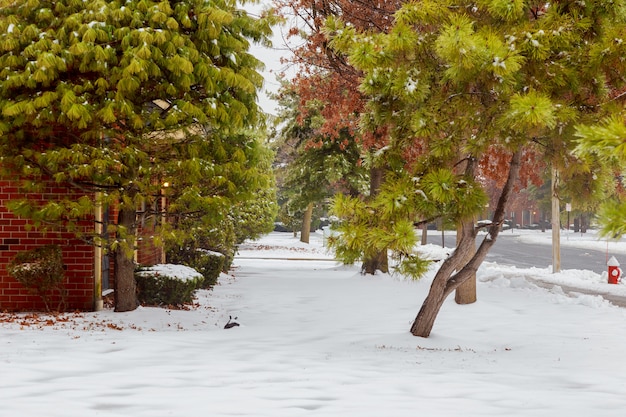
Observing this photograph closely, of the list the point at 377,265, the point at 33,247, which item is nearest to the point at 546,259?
the point at 377,265

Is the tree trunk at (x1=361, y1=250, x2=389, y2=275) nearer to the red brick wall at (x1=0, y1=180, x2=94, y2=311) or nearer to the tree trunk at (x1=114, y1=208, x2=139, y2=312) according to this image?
the tree trunk at (x1=114, y1=208, x2=139, y2=312)

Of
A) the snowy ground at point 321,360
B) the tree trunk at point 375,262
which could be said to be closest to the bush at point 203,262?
the snowy ground at point 321,360

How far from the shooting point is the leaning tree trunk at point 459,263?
931cm

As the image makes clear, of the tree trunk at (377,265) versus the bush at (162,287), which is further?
the tree trunk at (377,265)

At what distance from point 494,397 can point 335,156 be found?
18.0 m

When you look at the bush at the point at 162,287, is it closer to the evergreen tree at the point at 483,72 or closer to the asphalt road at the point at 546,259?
the evergreen tree at the point at 483,72

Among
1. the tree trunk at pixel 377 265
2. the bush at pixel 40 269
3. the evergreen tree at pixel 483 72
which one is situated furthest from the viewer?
the tree trunk at pixel 377 265

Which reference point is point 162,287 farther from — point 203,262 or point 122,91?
point 122,91

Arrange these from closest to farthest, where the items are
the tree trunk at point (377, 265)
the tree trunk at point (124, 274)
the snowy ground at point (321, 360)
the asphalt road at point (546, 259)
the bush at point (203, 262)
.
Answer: the snowy ground at point (321, 360)
the tree trunk at point (124, 274)
the bush at point (203, 262)
the tree trunk at point (377, 265)
the asphalt road at point (546, 259)

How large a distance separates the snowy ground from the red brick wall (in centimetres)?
81

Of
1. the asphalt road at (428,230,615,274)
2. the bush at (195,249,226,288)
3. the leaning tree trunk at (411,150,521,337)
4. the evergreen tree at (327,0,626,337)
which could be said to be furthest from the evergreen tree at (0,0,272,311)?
the asphalt road at (428,230,615,274)

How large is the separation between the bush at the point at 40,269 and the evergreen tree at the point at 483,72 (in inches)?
241

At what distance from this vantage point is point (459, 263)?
9625 mm

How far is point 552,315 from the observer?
500 inches
